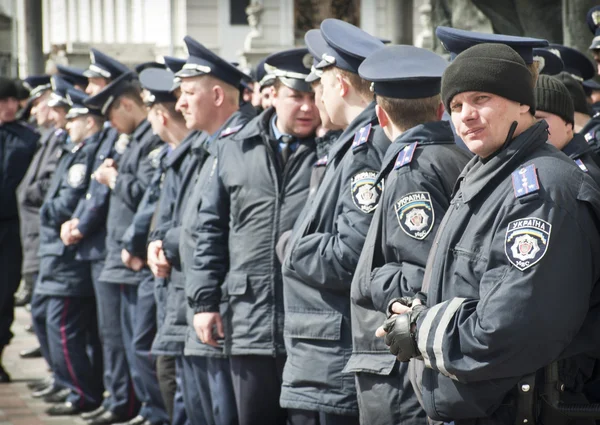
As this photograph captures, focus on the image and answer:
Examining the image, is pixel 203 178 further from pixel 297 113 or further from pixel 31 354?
pixel 31 354

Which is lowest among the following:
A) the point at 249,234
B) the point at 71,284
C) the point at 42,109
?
the point at 71,284

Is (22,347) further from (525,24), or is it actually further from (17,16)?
(17,16)

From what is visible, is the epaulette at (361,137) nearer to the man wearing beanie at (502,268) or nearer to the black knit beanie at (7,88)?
the man wearing beanie at (502,268)

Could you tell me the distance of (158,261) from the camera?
20.0ft

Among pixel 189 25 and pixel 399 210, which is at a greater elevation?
pixel 399 210

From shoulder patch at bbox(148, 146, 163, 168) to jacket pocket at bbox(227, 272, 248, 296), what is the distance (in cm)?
185

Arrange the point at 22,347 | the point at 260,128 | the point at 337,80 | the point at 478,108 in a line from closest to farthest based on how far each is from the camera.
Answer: the point at 478,108 → the point at 337,80 → the point at 260,128 → the point at 22,347

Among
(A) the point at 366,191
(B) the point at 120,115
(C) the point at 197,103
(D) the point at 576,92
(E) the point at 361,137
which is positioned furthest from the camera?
(B) the point at 120,115

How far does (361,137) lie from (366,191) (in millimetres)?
232

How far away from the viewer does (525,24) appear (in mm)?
7055

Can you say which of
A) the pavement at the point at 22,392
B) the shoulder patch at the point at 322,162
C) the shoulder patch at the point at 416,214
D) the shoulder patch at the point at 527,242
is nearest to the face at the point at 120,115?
the pavement at the point at 22,392

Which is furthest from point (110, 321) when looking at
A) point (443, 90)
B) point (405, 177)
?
point (443, 90)

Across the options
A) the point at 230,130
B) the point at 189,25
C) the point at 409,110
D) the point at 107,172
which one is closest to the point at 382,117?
the point at 409,110

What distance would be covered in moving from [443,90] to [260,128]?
2.15 m
